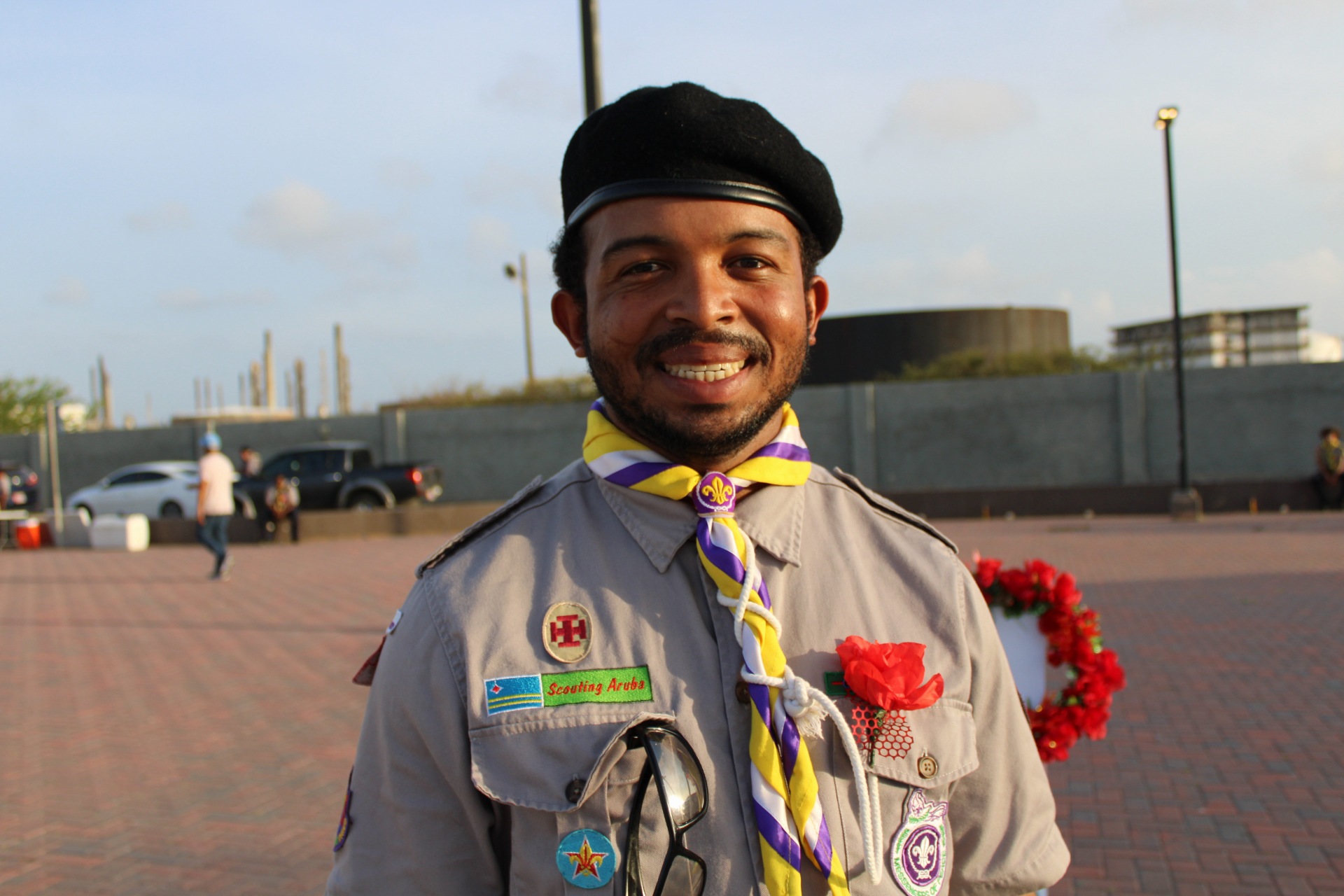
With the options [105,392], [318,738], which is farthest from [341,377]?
[318,738]

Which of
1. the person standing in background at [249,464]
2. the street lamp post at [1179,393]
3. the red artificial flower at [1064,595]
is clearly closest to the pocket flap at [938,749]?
the red artificial flower at [1064,595]

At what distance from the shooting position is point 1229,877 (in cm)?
403

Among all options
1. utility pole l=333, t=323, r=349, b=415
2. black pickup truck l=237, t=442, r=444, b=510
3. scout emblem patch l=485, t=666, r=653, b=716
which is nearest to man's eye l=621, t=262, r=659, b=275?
scout emblem patch l=485, t=666, r=653, b=716

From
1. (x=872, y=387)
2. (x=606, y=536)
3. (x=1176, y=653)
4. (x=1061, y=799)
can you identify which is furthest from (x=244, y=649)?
(x=872, y=387)

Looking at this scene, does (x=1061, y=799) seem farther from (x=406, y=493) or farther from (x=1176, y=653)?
(x=406, y=493)

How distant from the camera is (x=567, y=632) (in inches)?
60.2

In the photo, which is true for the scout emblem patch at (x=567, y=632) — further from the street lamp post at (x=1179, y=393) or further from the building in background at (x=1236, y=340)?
the building in background at (x=1236, y=340)

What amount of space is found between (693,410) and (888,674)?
18.3 inches

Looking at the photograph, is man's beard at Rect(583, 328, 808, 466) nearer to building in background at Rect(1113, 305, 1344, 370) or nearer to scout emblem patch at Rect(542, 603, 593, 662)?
scout emblem patch at Rect(542, 603, 593, 662)

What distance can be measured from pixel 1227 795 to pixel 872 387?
20972 mm

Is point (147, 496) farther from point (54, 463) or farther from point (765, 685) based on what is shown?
point (765, 685)

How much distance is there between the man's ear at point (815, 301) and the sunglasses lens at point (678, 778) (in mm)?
693

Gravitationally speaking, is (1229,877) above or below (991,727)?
below

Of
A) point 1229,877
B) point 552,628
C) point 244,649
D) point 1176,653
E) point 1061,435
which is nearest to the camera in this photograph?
point 552,628
